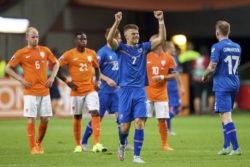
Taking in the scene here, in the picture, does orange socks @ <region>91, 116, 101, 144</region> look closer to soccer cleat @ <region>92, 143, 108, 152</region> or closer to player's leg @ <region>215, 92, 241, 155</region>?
soccer cleat @ <region>92, 143, 108, 152</region>

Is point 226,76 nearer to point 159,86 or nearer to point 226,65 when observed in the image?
point 226,65

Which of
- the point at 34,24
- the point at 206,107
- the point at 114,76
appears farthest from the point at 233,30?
the point at 114,76

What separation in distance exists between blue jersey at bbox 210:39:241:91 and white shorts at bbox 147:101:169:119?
2061mm

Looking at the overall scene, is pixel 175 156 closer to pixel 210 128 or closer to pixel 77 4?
pixel 210 128

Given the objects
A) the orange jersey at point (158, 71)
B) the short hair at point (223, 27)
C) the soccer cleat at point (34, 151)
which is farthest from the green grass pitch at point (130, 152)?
the short hair at point (223, 27)

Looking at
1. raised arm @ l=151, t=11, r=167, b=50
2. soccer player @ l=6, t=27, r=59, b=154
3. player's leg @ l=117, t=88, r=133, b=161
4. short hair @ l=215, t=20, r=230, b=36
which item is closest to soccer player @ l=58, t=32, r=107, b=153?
soccer player @ l=6, t=27, r=59, b=154

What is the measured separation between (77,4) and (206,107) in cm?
653

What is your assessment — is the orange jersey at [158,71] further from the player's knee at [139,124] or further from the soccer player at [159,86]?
the player's knee at [139,124]

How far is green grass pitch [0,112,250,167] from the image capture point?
1334cm

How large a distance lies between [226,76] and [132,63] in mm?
2047

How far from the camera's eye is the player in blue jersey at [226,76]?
14.6m

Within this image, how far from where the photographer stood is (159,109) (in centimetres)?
1675

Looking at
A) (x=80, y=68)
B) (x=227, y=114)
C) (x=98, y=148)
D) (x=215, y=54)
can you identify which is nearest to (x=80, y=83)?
(x=80, y=68)

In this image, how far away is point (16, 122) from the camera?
26.1m
